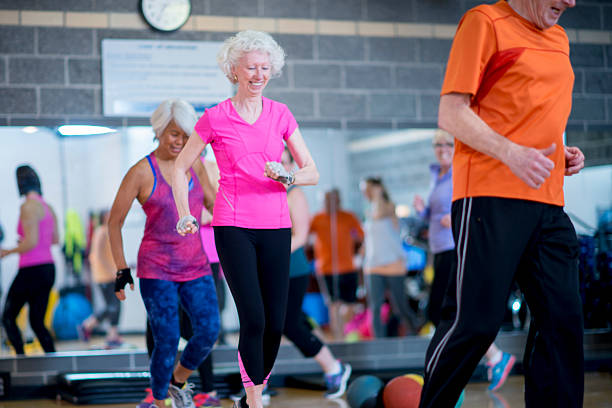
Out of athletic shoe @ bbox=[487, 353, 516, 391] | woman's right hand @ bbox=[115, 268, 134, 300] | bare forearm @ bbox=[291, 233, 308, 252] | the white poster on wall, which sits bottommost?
athletic shoe @ bbox=[487, 353, 516, 391]

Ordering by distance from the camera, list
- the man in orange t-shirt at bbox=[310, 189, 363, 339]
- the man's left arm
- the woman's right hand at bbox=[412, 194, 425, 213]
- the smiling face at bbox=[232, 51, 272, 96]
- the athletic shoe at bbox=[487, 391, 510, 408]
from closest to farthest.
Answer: the man's left arm → the smiling face at bbox=[232, 51, 272, 96] → the athletic shoe at bbox=[487, 391, 510, 408] → the woman's right hand at bbox=[412, 194, 425, 213] → the man in orange t-shirt at bbox=[310, 189, 363, 339]

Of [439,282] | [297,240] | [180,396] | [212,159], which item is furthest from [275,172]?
[212,159]

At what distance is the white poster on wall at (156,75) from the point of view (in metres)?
5.01

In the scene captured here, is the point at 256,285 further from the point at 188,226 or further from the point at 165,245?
the point at 165,245

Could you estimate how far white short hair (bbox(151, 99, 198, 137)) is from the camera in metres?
3.50

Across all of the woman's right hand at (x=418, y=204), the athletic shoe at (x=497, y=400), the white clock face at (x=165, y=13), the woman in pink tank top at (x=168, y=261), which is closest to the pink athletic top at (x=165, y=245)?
the woman in pink tank top at (x=168, y=261)

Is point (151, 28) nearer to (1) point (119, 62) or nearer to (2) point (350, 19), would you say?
(1) point (119, 62)

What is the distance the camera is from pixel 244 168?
2893mm

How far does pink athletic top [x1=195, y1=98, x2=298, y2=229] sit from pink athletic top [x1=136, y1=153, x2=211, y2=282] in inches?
24.7

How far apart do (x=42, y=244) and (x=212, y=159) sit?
4.33 feet

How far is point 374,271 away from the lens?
19.4ft

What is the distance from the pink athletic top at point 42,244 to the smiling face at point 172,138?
1.91 m

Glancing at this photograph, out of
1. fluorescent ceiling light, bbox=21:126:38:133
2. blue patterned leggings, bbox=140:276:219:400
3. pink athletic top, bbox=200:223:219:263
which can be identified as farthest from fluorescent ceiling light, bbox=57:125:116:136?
blue patterned leggings, bbox=140:276:219:400

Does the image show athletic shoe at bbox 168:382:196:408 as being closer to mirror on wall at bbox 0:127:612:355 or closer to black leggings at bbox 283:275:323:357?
black leggings at bbox 283:275:323:357
